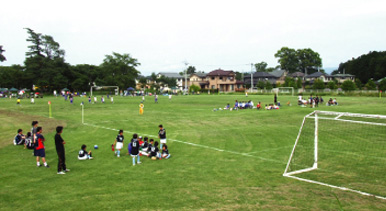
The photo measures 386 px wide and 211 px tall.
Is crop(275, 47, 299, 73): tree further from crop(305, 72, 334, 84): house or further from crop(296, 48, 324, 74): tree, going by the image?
crop(305, 72, 334, 84): house

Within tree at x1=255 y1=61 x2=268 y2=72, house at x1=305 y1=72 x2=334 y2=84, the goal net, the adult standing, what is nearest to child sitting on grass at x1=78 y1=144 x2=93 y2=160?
the adult standing

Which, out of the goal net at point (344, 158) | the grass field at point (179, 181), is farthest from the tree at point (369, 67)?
the grass field at point (179, 181)

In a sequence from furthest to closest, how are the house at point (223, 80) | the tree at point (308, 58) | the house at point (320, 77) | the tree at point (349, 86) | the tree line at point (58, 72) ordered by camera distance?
the tree at point (308, 58), the house at point (320, 77), the house at point (223, 80), the tree line at point (58, 72), the tree at point (349, 86)

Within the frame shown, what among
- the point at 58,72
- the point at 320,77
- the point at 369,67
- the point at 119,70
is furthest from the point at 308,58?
the point at 58,72

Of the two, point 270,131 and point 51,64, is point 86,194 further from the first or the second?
point 51,64

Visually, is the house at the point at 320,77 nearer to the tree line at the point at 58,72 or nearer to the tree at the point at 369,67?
the tree at the point at 369,67

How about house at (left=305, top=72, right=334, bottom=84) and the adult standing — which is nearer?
the adult standing

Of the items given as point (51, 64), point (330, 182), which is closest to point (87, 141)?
point (330, 182)

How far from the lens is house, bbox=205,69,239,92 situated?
104250mm

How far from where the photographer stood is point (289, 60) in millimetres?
120312

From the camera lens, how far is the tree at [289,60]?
119562 mm

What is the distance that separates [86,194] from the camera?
8297 millimetres

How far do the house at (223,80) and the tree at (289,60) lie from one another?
27.0m

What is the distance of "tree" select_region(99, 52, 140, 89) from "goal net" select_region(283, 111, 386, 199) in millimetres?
76551
